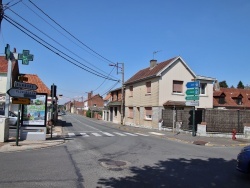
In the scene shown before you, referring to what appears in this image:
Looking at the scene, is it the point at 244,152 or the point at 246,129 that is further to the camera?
the point at 246,129

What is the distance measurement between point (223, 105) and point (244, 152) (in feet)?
116

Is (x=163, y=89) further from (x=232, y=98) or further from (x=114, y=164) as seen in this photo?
(x=114, y=164)

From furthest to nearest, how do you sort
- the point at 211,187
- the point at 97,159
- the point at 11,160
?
the point at 97,159
the point at 11,160
the point at 211,187

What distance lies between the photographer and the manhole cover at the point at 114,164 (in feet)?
32.7

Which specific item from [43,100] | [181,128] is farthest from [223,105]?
[43,100]

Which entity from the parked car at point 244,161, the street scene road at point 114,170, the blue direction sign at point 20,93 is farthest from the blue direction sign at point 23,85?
the parked car at point 244,161

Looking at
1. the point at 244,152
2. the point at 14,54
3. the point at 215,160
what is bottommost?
the point at 215,160

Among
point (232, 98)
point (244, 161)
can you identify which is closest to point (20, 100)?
point (244, 161)

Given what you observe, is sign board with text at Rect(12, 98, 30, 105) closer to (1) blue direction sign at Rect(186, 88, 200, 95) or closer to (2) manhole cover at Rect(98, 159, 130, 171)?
(2) manhole cover at Rect(98, 159, 130, 171)

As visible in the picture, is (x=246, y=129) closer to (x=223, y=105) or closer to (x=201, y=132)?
(x=201, y=132)

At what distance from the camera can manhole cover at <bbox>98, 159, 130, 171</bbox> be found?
996 cm

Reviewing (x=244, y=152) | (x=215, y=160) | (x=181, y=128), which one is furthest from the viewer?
(x=181, y=128)

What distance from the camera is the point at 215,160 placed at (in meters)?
12.3

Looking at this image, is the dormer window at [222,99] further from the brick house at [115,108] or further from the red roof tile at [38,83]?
the red roof tile at [38,83]
